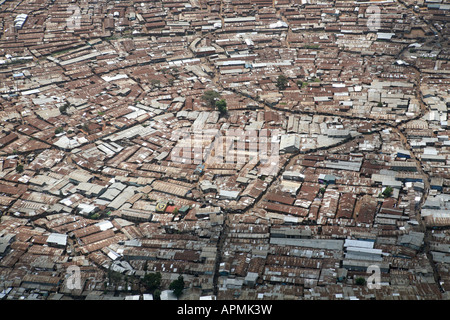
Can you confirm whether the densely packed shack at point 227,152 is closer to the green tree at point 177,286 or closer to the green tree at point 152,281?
the green tree at point 152,281

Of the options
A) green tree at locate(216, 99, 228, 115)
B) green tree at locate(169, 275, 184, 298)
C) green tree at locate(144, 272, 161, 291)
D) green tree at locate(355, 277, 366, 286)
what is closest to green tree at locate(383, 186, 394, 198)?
green tree at locate(355, 277, 366, 286)

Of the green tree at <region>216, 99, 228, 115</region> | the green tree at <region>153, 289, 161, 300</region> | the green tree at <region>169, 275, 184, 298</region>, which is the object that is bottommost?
the green tree at <region>153, 289, 161, 300</region>

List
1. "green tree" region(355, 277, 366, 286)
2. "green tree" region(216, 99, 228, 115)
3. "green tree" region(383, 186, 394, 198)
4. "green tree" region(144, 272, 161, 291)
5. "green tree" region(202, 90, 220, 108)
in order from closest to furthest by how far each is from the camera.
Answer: "green tree" region(355, 277, 366, 286), "green tree" region(144, 272, 161, 291), "green tree" region(383, 186, 394, 198), "green tree" region(216, 99, 228, 115), "green tree" region(202, 90, 220, 108)

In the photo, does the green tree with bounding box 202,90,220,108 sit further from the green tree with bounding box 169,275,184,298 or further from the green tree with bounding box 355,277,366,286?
the green tree with bounding box 355,277,366,286

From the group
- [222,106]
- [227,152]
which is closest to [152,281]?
[227,152]

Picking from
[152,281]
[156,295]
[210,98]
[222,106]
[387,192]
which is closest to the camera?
[156,295]

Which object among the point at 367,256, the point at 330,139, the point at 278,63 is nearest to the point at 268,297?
the point at 367,256

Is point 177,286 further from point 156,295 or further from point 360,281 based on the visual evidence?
point 360,281

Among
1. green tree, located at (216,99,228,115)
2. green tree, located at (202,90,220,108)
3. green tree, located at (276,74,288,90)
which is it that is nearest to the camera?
green tree, located at (216,99,228,115)
